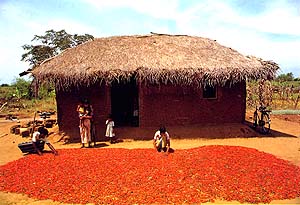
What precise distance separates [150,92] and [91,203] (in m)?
7.11

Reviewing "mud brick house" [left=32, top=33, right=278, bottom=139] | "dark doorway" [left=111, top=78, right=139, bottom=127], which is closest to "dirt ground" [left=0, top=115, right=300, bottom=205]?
"mud brick house" [left=32, top=33, right=278, bottom=139]

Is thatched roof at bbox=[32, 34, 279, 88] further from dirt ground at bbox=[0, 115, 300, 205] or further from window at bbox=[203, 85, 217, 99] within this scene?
dirt ground at bbox=[0, 115, 300, 205]

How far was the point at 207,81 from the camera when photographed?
12.3 meters

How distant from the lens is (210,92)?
1335cm

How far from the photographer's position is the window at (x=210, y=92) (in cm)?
1325

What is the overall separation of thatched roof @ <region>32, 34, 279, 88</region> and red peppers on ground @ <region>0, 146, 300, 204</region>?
3861mm

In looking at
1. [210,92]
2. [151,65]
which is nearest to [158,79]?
[151,65]

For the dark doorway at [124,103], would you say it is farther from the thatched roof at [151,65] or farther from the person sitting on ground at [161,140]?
the person sitting on ground at [161,140]

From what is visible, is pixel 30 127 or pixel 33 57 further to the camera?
pixel 33 57

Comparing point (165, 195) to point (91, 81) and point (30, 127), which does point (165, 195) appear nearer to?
point (91, 81)

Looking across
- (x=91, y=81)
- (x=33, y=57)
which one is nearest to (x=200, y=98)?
(x=91, y=81)

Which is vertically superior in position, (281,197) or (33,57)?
(33,57)

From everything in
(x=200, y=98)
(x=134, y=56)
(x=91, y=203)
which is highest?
(x=134, y=56)

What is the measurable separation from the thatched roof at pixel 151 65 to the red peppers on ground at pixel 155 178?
3861 millimetres
